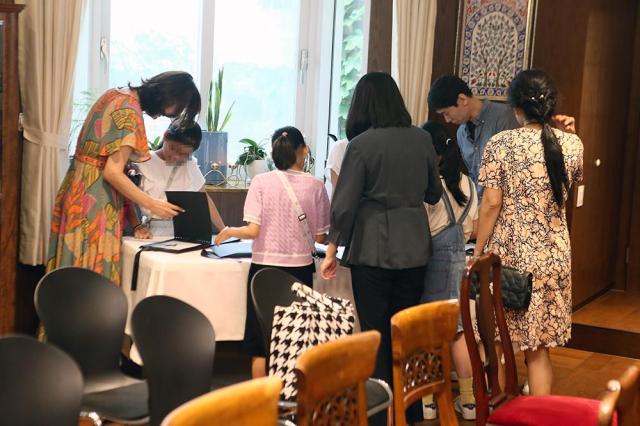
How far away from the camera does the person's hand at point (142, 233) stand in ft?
13.2

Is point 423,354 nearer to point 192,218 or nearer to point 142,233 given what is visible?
point 192,218

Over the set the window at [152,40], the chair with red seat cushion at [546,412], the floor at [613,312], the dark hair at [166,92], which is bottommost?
the floor at [613,312]

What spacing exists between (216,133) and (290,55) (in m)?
1.08

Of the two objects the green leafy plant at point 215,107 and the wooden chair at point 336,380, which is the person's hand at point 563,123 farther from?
the green leafy plant at point 215,107

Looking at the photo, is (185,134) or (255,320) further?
(185,134)

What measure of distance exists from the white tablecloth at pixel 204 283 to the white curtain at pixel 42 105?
507 millimetres

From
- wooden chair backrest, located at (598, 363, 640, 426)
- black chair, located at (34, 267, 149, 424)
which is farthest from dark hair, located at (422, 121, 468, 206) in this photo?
wooden chair backrest, located at (598, 363, 640, 426)

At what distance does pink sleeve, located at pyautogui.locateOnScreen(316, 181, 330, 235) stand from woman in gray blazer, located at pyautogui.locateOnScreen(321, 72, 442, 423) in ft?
0.51

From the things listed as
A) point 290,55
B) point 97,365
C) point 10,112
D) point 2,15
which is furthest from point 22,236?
point 290,55

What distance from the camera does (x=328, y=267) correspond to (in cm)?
362

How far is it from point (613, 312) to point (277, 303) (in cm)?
358

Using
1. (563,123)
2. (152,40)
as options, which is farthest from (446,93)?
(152,40)

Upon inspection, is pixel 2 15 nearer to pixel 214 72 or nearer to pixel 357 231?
pixel 357 231

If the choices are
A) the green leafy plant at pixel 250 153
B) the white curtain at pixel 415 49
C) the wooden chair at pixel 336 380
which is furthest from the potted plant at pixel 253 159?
the wooden chair at pixel 336 380
